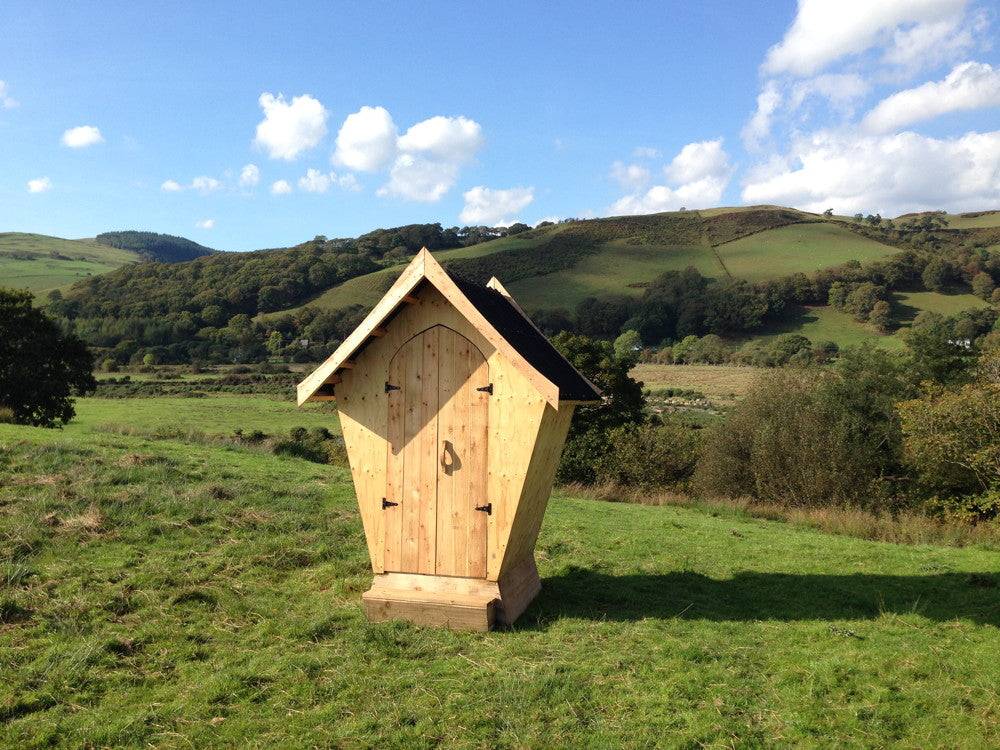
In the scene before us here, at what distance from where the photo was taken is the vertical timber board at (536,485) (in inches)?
325

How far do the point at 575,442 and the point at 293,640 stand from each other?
27754 mm

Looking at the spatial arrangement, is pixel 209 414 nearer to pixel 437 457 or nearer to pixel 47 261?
pixel 437 457

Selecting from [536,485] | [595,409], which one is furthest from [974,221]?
[536,485]

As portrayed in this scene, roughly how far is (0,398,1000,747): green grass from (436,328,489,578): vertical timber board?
3.01 feet

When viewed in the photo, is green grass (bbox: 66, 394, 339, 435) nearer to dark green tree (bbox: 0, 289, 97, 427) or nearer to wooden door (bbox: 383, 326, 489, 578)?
dark green tree (bbox: 0, 289, 97, 427)

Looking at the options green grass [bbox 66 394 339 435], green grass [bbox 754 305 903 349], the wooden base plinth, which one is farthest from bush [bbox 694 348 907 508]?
green grass [bbox 754 305 903 349]

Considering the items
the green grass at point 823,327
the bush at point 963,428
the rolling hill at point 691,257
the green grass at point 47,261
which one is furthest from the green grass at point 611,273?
the green grass at point 47,261

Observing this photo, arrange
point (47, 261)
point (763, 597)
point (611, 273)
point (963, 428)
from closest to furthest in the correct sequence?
point (763, 597)
point (963, 428)
point (611, 273)
point (47, 261)

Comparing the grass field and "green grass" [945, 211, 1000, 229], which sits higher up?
"green grass" [945, 211, 1000, 229]

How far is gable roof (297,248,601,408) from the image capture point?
25.7ft

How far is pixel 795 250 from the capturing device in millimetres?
120062

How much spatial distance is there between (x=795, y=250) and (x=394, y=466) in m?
125

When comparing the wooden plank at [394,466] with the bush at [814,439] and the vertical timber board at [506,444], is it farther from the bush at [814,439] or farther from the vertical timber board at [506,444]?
the bush at [814,439]

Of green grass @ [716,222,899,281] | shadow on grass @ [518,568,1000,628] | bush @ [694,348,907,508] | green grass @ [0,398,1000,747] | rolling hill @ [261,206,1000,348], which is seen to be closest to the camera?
green grass @ [0,398,1000,747]
